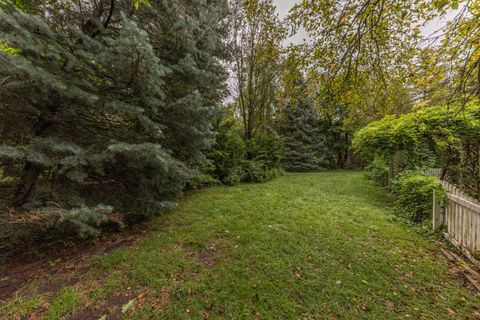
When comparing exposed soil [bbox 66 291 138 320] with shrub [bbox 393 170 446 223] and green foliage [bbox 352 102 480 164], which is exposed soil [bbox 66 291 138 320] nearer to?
shrub [bbox 393 170 446 223]

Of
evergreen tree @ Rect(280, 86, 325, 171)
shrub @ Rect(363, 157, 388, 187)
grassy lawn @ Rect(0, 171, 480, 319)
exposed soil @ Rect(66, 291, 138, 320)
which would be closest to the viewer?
exposed soil @ Rect(66, 291, 138, 320)

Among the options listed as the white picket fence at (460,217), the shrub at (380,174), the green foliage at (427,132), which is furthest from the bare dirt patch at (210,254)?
the shrub at (380,174)

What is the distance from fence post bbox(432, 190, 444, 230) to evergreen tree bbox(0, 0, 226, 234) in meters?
4.76

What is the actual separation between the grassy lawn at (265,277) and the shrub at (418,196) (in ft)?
→ 1.72

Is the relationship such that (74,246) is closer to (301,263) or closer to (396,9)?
(301,263)

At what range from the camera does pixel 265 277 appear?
2400 millimetres

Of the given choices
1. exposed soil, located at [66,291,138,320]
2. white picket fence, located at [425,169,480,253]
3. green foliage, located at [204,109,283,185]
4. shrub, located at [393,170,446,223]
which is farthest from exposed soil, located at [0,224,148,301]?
shrub, located at [393,170,446,223]

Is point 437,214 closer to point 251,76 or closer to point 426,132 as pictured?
point 426,132

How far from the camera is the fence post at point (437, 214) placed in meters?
3.54

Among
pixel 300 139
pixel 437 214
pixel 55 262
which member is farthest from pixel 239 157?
pixel 300 139

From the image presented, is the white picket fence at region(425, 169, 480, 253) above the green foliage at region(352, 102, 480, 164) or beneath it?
beneath

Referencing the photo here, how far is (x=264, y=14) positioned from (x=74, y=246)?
538 cm

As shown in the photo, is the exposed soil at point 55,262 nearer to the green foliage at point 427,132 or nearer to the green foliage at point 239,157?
the green foliage at point 239,157

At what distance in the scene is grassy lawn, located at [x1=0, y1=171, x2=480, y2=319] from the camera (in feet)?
6.37
